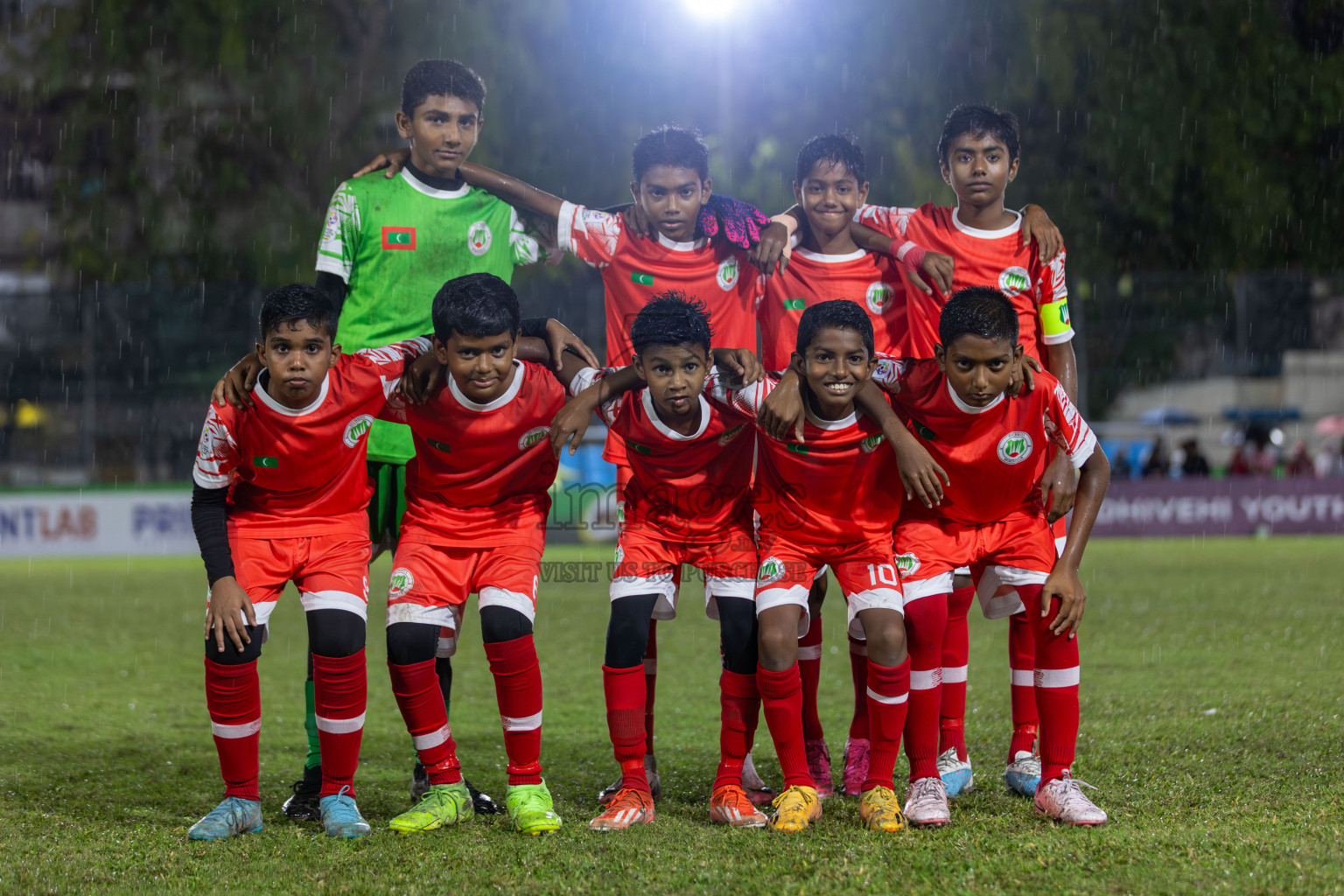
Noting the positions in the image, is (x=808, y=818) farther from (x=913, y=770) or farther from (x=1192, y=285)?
(x=1192, y=285)

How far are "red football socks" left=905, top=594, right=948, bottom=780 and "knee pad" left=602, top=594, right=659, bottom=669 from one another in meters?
0.84

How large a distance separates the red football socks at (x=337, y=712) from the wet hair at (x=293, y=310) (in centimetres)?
105

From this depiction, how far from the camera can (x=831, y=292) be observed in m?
4.51

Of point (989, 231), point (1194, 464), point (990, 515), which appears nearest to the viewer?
point (990, 515)

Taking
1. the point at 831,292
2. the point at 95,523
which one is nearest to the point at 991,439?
the point at 831,292

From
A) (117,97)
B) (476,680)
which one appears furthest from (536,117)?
(476,680)

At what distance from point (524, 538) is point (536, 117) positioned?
17.0m

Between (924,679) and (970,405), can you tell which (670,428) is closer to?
(970,405)

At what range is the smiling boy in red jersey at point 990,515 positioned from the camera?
3.80 m

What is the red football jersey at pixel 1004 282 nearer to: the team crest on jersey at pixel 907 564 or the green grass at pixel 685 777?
the team crest on jersey at pixel 907 564

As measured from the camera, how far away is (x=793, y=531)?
3.96 meters

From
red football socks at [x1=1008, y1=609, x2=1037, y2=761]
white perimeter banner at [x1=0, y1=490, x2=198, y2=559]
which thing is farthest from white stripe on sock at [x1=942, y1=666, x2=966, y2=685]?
white perimeter banner at [x1=0, y1=490, x2=198, y2=559]

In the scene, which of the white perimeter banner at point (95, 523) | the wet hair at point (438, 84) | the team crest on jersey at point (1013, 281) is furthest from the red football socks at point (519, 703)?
the white perimeter banner at point (95, 523)

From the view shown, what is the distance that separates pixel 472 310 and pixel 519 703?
4.08 ft
